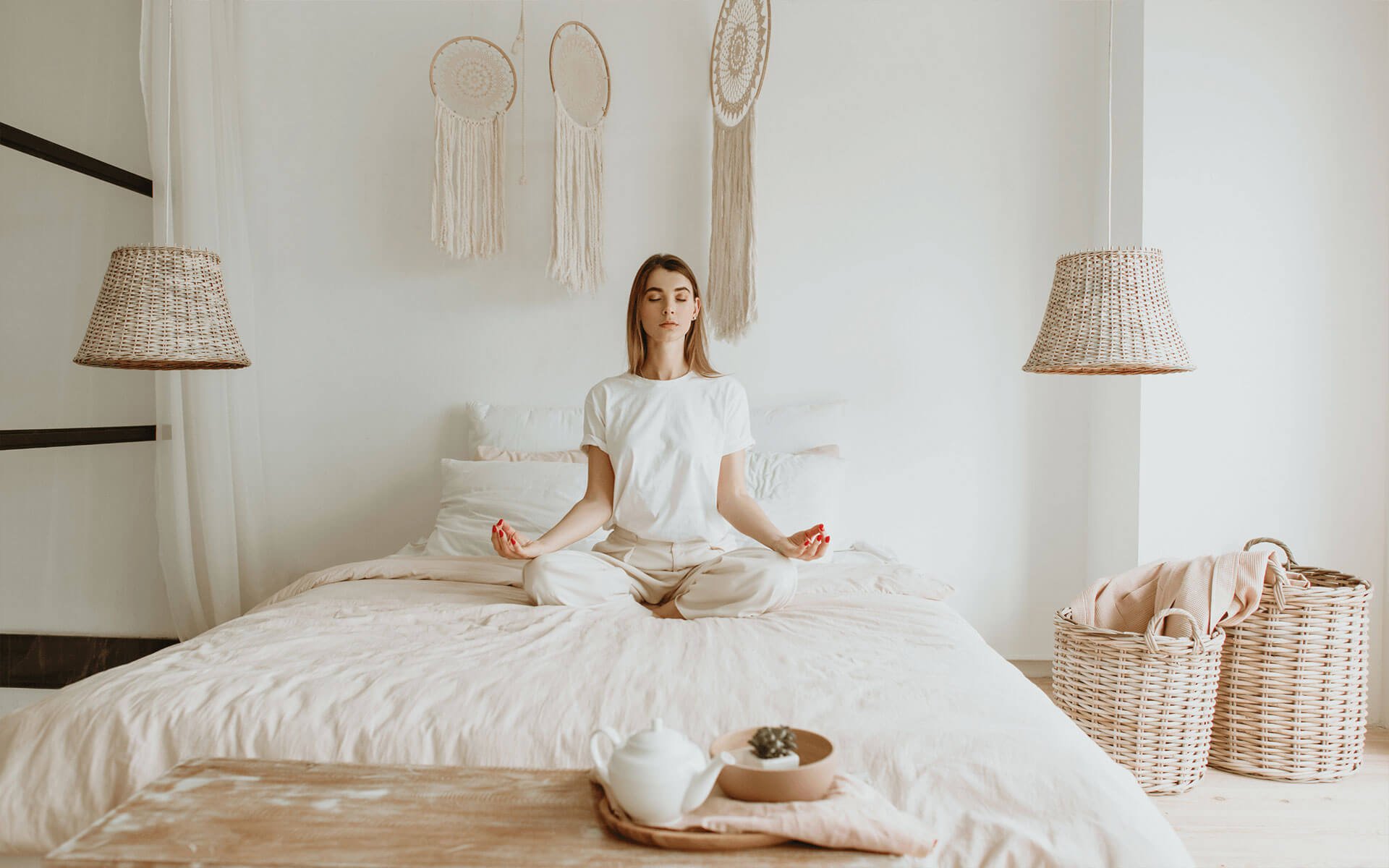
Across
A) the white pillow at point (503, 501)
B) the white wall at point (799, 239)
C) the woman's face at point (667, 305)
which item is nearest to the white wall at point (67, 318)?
the white wall at point (799, 239)

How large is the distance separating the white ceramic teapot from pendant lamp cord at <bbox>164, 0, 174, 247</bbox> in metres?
2.43

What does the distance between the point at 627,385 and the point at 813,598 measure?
0.69m

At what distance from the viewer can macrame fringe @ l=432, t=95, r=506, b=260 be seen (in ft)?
9.83

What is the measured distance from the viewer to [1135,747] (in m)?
2.19

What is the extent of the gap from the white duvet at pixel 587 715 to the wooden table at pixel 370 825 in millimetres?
214

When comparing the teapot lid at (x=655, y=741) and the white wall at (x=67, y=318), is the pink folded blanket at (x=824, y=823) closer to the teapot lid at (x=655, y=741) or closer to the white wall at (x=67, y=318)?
the teapot lid at (x=655, y=741)

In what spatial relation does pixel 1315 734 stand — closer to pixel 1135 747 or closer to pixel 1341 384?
pixel 1135 747

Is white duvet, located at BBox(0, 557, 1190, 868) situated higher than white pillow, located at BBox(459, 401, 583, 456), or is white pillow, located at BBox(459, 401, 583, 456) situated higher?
white pillow, located at BBox(459, 401, 583, 456)

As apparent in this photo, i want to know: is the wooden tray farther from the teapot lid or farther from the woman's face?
the woman's face

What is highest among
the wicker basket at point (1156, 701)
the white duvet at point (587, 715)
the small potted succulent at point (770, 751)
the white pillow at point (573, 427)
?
the white pillow at point (573, 427)

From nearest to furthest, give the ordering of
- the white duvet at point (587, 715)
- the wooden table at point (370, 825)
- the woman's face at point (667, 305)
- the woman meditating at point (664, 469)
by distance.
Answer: the wooden table at point (370, 825)
the white duvet at point (587, 715)
the woman meditating at point (664, 469)
the woman's face at point (667, 305)

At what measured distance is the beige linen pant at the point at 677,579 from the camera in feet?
6.29

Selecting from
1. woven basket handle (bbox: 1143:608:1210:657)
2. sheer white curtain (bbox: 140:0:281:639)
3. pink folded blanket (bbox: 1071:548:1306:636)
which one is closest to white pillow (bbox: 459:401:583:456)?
sheer white curtain (bbox: 140:0:281:639)

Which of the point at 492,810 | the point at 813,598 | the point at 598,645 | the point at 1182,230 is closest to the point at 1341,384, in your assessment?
the point at 1182,230
